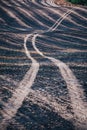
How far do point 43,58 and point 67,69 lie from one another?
1.74 metres

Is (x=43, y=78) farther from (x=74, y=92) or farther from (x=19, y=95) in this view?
(x=19, y=95)

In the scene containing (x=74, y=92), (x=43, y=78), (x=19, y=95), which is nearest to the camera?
(x=19, y=95)

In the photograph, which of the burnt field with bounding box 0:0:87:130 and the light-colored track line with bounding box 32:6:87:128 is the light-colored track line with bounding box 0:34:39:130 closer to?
the burnt field with bounding box 0:0:87:130

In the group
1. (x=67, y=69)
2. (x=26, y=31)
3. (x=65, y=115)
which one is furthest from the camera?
(x=26, y=31)

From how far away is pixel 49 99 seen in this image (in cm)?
656

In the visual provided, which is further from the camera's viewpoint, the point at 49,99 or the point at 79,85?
the point at 79,85

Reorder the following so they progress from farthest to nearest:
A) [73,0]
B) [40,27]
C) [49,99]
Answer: [73,0] < [40,27] < [49,99]

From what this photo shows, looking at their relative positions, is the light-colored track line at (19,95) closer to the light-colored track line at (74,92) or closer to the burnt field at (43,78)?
the burnt field at (43,78)

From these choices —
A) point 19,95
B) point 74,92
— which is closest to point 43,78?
point 74,92

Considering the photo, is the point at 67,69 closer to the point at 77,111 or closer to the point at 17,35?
the point at 77,111

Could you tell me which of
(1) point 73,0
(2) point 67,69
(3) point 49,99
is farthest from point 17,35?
(1) point 73,0

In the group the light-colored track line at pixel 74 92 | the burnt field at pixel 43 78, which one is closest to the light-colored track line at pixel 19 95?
the burnt field at pixel 43 78

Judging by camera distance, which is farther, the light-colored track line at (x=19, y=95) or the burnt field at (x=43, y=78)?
the light-colored track line at (x=19, y=95)

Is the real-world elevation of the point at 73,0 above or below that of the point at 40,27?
above
